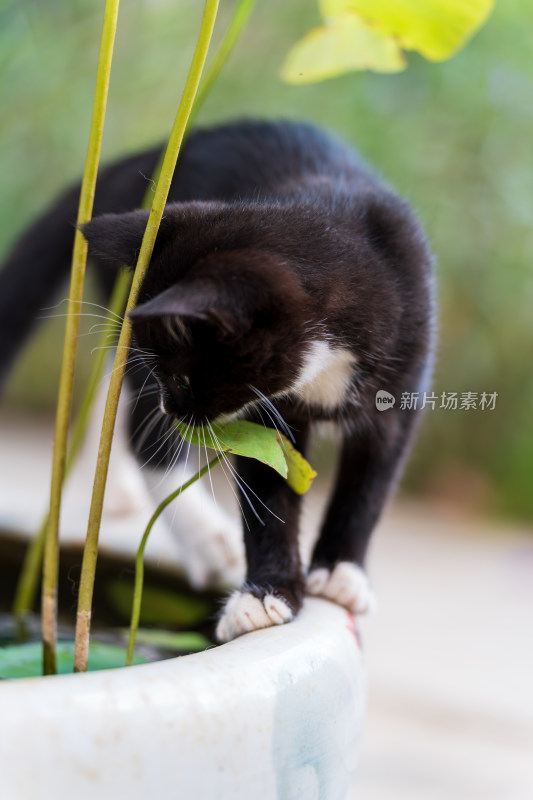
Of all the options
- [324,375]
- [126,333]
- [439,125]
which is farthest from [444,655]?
[439,125]

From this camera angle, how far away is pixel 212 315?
0.59 metres

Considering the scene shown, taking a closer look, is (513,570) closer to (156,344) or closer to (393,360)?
(393,360)

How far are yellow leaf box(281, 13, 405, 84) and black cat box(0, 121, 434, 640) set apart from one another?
4.8 inches

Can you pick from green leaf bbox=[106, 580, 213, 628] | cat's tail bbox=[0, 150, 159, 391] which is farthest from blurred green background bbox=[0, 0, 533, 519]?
green leaf bbox=[106, 580, 213, 628]

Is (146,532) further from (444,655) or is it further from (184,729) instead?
(444,655)

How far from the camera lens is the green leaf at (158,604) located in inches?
37.9

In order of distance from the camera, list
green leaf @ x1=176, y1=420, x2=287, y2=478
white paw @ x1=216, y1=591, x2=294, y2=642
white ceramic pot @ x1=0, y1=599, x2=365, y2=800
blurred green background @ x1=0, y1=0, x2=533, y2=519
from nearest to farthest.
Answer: white ceramic pot @ x1=0, y1=599, x2=365, y2=800 < green leaf @ x1=176, y1=420, x2=287, y2=478 < white paw @ x1=216, y1=591, x2=294, y2=642 < blurred green background @ x1=0, y1=0, x2=533, y2=519

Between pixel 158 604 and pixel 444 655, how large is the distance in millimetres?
682

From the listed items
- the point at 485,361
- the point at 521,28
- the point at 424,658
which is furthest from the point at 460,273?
the point at 424,658

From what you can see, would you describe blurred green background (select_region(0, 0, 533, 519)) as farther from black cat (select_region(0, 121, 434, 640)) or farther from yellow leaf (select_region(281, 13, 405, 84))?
yellow leaf (select_region(281, 13, 405, 84))

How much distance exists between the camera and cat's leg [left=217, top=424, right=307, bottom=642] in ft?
2.43

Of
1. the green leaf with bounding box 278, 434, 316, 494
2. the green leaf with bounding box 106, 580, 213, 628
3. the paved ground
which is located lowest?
the paved ground

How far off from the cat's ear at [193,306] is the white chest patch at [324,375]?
0.15 m

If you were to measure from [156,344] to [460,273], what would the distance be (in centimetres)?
163
